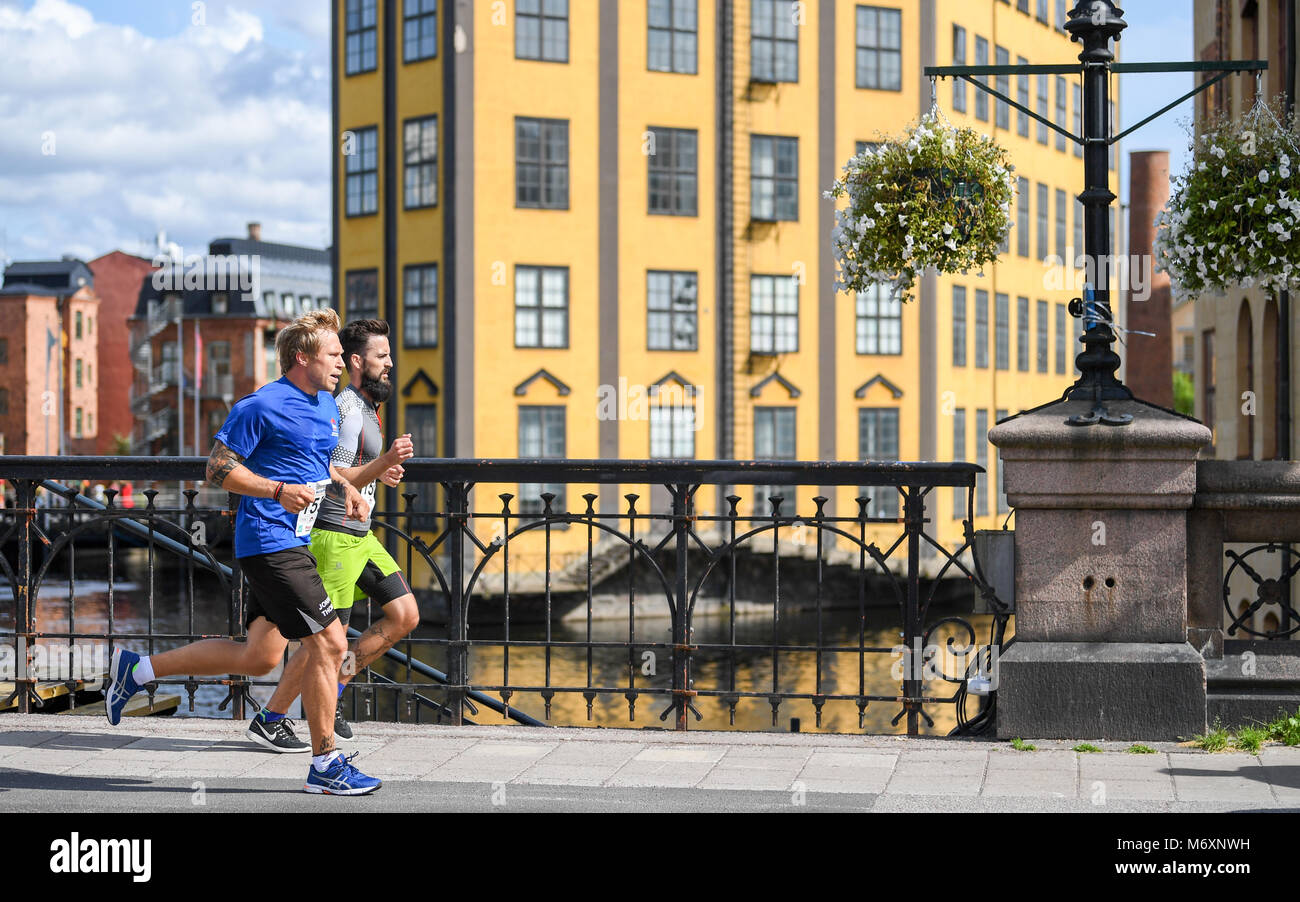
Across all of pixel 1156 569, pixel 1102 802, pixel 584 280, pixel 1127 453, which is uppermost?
pixel 584 280

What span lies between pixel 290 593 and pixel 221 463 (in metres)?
0.60

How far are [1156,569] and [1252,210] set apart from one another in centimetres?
181

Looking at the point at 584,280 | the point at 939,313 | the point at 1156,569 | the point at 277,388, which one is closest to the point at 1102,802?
the point at 1156,569

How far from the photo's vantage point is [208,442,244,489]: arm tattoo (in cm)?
659

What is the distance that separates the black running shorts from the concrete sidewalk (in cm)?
70

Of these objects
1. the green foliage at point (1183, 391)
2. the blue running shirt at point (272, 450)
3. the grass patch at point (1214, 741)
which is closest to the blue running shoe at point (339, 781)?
the blue running shirt at point (272, 450)

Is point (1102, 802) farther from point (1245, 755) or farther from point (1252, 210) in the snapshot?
point (1252, 210)

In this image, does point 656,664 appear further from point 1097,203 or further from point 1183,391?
point 1183,391

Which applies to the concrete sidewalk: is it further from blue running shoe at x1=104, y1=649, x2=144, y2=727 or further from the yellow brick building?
the yellow brick building

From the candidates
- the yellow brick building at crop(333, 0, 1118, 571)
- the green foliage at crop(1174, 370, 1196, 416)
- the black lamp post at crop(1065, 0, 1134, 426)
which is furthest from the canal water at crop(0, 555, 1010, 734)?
the green foliage at crop(1174, 370, 1196, 416)

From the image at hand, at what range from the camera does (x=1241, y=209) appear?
788cm

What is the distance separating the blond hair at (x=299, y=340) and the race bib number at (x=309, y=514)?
503 millimetres

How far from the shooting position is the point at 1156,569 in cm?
801

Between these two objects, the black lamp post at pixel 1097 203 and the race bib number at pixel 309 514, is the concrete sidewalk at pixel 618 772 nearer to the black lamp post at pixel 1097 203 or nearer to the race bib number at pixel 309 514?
the race bib number at pixel 309 514
